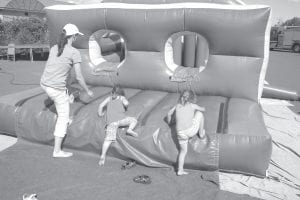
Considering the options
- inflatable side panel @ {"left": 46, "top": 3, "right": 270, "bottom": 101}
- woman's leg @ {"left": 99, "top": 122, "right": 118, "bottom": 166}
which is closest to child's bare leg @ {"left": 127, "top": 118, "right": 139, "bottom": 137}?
woman's leg @ {"left": 99, "top": 122, "right": 118, "bottom": 166}

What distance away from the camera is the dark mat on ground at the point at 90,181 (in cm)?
321

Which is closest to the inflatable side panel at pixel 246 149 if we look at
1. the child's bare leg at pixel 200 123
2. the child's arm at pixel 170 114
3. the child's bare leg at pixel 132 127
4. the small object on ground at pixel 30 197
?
the child's bare leg at pixel 200 123

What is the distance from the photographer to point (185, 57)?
5723 millimetres

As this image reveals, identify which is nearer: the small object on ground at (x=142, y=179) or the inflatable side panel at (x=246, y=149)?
the small object on ground at (x=142, y=179)

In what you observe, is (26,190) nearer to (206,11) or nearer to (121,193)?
(121,193)

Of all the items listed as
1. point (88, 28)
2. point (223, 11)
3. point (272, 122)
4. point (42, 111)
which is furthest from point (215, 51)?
point (42, 111)

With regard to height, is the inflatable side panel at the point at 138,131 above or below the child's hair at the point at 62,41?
below

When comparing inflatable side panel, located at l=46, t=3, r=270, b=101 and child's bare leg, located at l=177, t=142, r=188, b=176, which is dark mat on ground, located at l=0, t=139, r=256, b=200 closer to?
child's bare leg, located at l=177, t=142, r=188, b=176

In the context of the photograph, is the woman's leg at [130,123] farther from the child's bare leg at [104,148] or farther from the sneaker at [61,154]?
the sneaker at [61,154]

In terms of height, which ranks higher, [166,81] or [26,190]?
[166,81]

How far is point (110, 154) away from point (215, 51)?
2186 millimetres

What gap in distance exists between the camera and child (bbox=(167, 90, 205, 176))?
3607 millimetres

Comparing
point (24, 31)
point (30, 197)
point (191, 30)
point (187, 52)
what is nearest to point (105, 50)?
point (187, 52)

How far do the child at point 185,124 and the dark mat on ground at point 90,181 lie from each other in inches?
10.3
